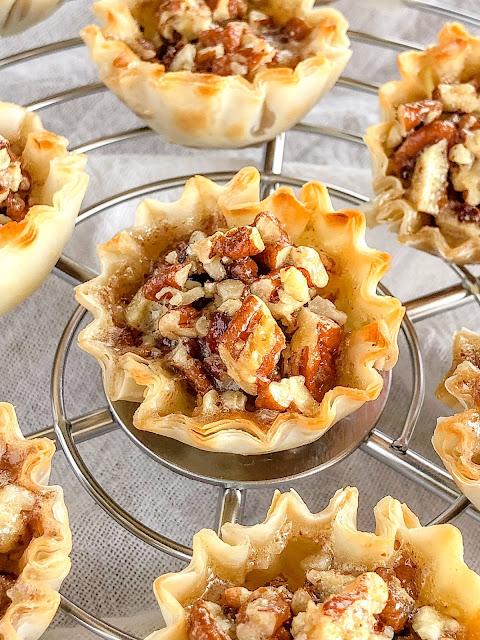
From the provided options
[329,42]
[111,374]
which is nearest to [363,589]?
[111,374]

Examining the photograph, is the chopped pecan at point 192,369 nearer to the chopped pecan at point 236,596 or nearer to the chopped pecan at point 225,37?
the chopped pecan at point 236,596

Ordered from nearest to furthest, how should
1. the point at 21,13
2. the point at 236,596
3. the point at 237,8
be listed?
the point at 236,596 → the point at 237,8 → the point at 21,13

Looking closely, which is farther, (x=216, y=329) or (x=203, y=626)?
(x=216, y=329)

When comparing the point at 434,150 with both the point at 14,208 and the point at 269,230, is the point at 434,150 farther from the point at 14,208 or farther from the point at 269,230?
the point at 14,208

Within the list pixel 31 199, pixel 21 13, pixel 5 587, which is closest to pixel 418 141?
pixel 31 199

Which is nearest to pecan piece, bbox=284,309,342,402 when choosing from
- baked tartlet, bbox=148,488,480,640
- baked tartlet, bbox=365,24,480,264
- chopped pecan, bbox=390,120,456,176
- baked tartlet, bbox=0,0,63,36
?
baked tartlet, bbox=148,488,480,640

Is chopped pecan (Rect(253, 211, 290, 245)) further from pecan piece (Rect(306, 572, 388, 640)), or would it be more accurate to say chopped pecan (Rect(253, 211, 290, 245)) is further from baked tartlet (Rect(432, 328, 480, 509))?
pecan piece (Rect(306, 572, 388, 640))

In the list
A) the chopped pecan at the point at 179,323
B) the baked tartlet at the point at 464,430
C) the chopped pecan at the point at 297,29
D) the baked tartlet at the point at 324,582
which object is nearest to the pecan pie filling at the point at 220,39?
the chopped pecan at the point at 297,29
